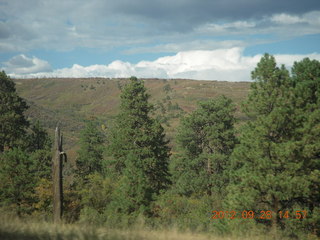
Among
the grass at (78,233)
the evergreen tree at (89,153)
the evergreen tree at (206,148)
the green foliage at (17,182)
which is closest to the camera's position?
the grass at (78,233)

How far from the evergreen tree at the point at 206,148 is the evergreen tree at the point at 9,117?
18.1m

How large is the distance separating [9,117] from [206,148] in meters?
21.4

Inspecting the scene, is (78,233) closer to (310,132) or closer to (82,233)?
(82,233)

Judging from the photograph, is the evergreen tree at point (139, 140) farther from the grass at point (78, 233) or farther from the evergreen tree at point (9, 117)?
the grass at point (78, 233)

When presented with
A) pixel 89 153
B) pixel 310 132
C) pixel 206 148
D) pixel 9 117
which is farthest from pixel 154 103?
pixel 310 132

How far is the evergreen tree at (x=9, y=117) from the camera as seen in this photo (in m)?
32.2

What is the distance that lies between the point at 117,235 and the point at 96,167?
103ft

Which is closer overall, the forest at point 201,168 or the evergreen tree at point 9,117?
the forest at point 201,168

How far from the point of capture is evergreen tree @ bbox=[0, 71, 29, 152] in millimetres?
32188

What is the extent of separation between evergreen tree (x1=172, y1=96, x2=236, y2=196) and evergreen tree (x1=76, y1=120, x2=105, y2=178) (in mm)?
12340

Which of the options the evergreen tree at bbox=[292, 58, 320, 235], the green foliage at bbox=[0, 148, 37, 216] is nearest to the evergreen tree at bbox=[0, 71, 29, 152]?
the green foliage at bbox=[0, 148, 37, 216]
